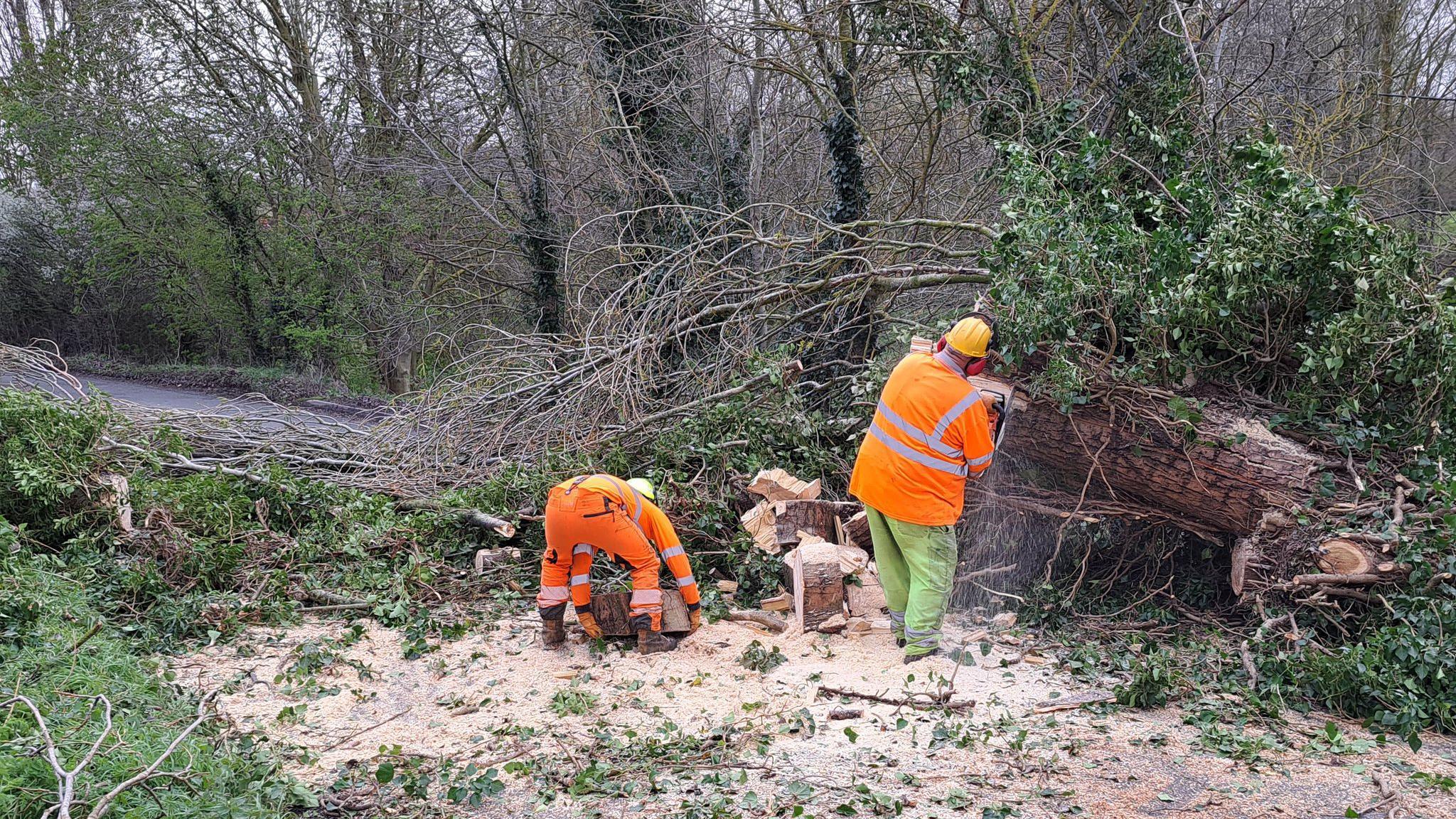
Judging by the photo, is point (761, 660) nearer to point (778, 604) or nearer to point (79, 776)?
point (778, 604)

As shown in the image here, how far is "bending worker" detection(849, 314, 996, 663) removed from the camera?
4781 mm

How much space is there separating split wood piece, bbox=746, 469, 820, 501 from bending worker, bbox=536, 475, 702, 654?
1062mm

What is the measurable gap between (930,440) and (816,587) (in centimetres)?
115

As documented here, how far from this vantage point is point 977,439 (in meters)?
4.80

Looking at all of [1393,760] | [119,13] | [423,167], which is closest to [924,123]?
[1393,760]

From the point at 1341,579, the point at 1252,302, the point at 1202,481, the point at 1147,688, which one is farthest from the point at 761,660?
the point at 1252,302

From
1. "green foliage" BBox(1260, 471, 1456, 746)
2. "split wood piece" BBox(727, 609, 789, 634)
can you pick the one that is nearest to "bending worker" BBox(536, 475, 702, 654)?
"split wood piece" BBox(727, 609, 789, 634)

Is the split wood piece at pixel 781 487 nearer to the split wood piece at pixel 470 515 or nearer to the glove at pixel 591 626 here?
the glove at pixel 591 626

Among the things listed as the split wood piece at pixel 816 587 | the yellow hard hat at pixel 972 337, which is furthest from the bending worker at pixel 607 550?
the yellow hard hat at pixel 972 337

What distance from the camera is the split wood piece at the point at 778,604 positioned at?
5.62 metres

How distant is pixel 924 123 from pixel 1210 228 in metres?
4.06

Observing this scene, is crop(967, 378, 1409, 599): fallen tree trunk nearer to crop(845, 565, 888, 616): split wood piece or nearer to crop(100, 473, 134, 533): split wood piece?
crop(845, 565, 888, 616): split wood piece

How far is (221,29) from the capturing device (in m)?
15.0

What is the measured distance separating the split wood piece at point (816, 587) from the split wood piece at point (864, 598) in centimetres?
13
